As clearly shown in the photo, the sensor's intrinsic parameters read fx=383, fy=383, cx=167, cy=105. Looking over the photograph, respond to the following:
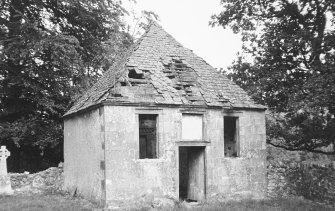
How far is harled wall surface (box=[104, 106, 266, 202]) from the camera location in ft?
42.8

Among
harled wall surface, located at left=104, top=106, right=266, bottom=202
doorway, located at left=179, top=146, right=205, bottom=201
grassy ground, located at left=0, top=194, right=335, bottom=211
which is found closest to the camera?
grassy ground, located at left=0, top=194, right=335, bottom=211

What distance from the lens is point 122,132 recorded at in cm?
1325

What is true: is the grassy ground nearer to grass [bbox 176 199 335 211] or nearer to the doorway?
grass [bbox 176 199 335 211]

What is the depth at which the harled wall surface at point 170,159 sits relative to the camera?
13052 mm

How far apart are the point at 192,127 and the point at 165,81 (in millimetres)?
2047

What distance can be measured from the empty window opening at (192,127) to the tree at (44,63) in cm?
842

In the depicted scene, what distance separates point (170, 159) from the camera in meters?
13.9

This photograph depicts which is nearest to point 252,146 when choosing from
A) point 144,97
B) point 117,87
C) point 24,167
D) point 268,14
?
point 144,97

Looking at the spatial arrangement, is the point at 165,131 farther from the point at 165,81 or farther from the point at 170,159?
the point at 165,81

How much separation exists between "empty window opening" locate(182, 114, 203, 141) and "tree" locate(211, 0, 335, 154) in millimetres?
4255

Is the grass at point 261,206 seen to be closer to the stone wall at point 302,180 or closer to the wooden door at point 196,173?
the wooden door at point 196,173

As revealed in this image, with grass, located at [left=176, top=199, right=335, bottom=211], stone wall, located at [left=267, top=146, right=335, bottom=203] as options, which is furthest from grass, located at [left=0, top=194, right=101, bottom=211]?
stone wall, located at [left=267, top=146, right=335, bottom=203]

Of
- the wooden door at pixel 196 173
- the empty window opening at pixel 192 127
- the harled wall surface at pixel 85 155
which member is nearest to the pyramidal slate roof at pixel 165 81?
the empty window opening at pixel 192 127

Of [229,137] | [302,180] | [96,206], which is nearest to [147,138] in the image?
[229,137]
